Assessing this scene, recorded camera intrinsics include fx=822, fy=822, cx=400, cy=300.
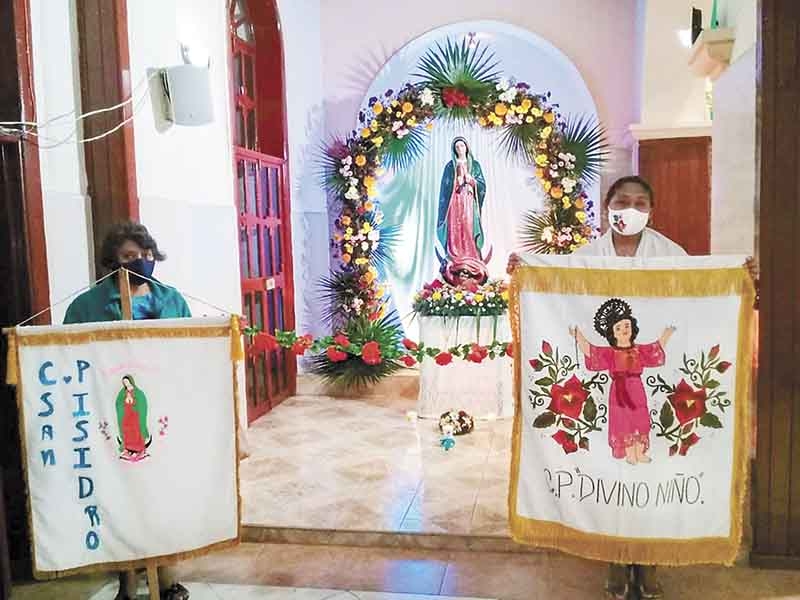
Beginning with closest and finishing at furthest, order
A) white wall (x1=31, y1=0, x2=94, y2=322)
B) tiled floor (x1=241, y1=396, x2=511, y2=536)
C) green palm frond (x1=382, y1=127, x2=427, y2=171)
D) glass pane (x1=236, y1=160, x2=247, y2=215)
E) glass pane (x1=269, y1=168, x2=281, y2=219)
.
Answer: white wall (x1=31, y1=0, x2=94, y2=322) < tiled floor (x1=241, y1=396, x2=511, y2=536) < glass pane (x1=236, y1=160, x2=247, y2=215) < glass pane (x1=269, y1=168, x2=281, y2=219) < green palm frond (x1=382, y1=127, x2=427, y2=171)

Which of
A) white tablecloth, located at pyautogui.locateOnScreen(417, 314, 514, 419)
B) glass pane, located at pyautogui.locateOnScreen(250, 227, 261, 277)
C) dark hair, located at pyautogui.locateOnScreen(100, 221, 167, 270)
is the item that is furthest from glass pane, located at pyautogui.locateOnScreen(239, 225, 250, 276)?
dark hair, located at pyautogui.locateOnScreen(100, 221, 167, 270)

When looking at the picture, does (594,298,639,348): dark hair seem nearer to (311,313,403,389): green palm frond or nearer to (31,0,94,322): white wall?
(31,0,94,322): white wall

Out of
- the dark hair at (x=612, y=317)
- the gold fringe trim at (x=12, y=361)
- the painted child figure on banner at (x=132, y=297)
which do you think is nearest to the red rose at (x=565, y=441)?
the dark hair at (x=612, y=317)

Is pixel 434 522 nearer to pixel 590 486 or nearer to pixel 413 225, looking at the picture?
pixel 590 486

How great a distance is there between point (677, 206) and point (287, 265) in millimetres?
3011

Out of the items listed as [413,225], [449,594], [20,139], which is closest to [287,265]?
[413,225]

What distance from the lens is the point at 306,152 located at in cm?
684

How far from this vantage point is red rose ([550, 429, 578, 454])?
9.00 feet

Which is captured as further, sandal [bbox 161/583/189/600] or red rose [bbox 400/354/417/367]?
red rose [bbox 400/354/417/367]

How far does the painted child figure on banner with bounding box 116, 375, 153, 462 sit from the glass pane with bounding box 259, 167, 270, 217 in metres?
3.30

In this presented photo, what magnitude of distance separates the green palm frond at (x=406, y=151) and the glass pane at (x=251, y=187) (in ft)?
4.47

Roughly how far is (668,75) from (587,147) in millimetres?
804

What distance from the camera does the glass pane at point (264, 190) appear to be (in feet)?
19.4

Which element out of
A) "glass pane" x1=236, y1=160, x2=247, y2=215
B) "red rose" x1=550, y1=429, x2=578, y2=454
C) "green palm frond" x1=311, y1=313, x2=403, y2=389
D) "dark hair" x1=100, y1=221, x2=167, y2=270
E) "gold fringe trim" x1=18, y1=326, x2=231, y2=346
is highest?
"glass pane" x1=236, y1=160, x2=247, y2=215
